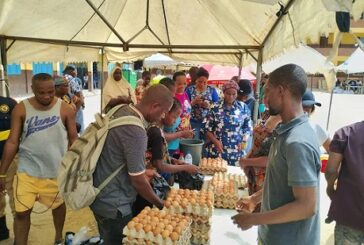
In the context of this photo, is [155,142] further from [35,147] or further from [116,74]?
[116,74]

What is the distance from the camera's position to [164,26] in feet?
18.1

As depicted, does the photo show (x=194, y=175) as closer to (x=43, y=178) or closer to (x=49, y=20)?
(x=43, y=178)

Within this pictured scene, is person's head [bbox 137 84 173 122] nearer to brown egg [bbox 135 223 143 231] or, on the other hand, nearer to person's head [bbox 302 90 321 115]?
brown egg [bbox 135 223 143 231]

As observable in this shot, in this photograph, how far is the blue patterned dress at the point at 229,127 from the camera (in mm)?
4215

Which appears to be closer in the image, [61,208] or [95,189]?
[95,189]

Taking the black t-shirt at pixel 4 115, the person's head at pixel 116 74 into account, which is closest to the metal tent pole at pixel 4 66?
the black t-shirt at pixel 4 115

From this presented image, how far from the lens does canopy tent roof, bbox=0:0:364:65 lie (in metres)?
2.73

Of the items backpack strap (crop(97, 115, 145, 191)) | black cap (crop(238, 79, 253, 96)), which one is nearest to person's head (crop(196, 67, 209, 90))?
→ black cap (crop(238, 79, 253, 96))

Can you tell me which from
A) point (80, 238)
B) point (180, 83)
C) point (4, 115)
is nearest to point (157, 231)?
point (80, 238)

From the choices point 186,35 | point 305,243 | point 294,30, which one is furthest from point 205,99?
point 305,243

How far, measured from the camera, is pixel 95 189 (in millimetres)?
2113

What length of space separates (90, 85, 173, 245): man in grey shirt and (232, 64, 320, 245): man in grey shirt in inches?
28.8

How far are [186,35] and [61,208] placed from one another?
11.4 feet

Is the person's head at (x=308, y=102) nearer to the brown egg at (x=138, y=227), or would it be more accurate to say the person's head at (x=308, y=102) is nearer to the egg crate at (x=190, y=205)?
the egg crate at (x=190, y=205)
